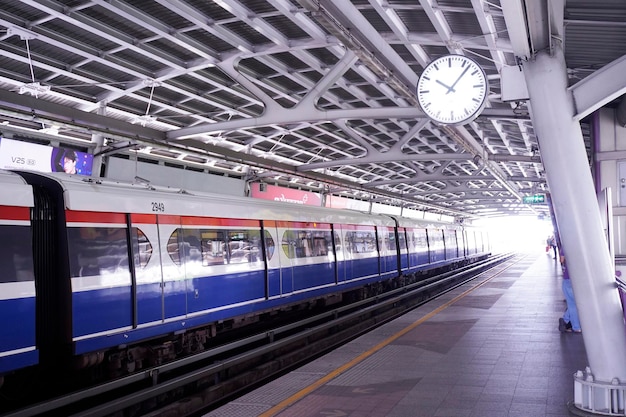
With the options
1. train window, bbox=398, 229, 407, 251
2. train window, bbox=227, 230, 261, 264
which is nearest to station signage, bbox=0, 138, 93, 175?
train window, bbox=227, 230, 261, 264

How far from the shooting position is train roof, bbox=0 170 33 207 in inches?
235

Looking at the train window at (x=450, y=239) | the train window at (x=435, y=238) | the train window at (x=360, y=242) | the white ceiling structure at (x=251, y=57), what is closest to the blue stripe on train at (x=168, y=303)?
the train window at (x=360, y=242)

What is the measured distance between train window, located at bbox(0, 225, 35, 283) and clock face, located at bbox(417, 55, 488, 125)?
17.5ft

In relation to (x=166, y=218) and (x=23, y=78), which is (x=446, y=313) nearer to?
(x=166, y=218)

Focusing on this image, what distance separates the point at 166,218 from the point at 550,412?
18.8 feet

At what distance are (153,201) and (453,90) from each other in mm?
4591

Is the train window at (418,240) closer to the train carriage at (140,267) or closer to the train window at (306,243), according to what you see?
the train window at (306,243)

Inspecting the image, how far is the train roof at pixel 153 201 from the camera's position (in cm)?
686

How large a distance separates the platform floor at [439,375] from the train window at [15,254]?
269 cm

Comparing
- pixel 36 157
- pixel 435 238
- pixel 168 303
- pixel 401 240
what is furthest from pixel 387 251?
pixel 168 303

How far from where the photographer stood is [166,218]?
8188mm

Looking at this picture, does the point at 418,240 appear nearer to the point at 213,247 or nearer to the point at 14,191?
the point at 213,247

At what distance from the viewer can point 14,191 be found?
6090mm

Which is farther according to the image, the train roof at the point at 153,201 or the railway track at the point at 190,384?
the train roof at the point at 153,201
